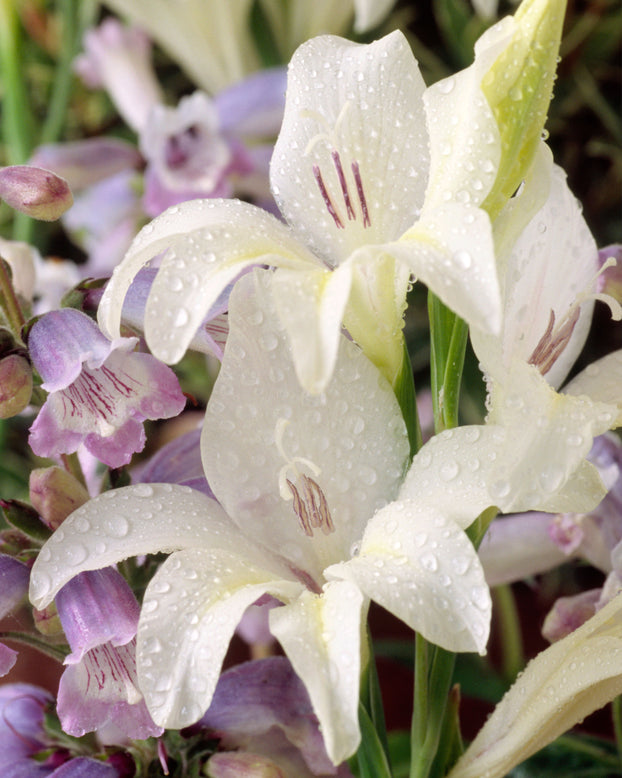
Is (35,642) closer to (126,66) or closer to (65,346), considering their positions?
(65,346)

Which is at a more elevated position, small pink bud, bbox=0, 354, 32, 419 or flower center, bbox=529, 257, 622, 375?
small pink bud, bbox=0, 354, 32, 419

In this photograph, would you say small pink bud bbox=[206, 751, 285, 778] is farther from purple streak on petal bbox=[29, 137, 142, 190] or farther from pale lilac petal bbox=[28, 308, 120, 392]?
purple streak on petal bbox=[29, 137, 142, 190]

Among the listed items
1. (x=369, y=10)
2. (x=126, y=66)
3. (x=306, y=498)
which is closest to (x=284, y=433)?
(x=306, y=498)

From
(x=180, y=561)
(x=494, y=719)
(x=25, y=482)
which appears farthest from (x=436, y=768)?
(x=25, y=482)

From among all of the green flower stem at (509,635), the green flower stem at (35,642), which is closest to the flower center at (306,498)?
the green flower stem at (35,642)

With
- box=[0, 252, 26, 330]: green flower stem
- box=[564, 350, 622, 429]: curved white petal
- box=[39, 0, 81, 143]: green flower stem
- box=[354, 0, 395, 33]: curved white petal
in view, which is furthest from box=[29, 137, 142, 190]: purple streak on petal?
box=[564, 350, 622, 429]: curved white petal
